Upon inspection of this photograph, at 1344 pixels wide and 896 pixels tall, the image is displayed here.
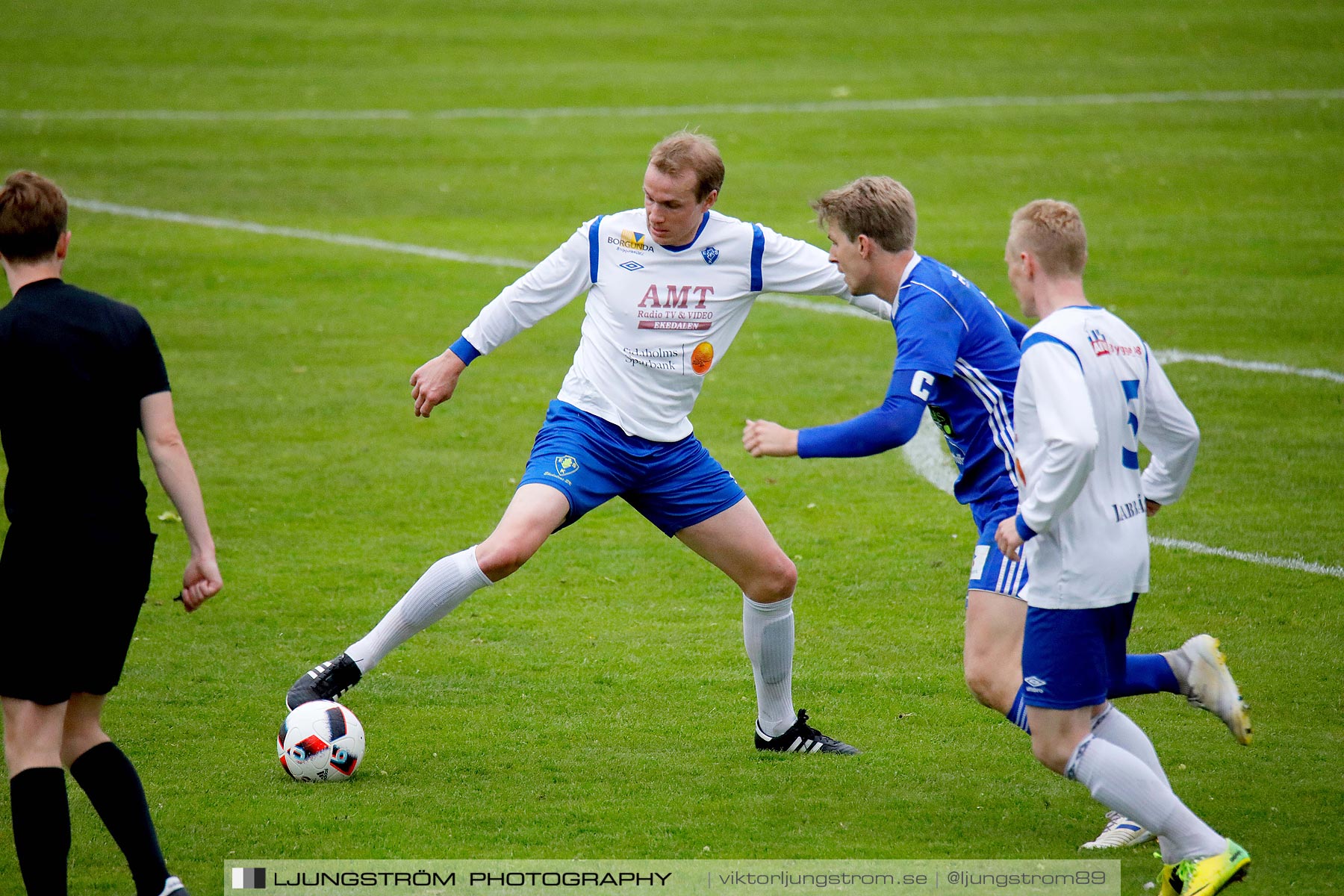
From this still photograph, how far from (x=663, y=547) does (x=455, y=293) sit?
6.94 meters

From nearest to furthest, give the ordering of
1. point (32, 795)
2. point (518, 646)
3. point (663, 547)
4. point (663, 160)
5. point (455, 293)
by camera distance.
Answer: point (32, 795), point (663, 160), point (518, 646), point (663, 547), point (455, 293)

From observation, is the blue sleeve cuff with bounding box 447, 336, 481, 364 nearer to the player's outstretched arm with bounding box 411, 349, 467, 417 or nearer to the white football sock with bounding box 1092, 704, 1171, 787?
the player's outstretched arm with bounding box 411, 349, 467, 417

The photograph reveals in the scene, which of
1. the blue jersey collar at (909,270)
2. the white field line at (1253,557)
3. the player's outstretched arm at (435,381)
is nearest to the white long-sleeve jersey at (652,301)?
the player's outstretched arm at (435,381)

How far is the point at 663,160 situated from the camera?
5.61 m

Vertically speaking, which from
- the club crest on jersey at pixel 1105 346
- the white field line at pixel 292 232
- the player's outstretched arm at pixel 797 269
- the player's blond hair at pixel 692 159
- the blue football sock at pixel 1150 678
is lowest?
the blue football sock at pixel 1150 678

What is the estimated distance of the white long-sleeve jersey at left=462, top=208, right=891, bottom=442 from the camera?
231 inches

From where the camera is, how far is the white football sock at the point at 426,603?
5.51 m

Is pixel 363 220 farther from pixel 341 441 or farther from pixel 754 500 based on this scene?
pixel 754 500

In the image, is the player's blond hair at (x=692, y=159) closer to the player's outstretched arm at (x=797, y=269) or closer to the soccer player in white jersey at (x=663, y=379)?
the soccer player in white jersey at (x=663, y=379)

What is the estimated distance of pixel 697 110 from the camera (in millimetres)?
24281

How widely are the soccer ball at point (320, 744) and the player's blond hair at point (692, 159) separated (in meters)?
2.44

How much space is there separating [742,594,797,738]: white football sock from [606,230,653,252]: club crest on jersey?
1.49 meters

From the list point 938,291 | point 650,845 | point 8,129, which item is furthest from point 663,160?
point 8,129

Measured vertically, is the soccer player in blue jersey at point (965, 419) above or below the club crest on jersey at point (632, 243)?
below
